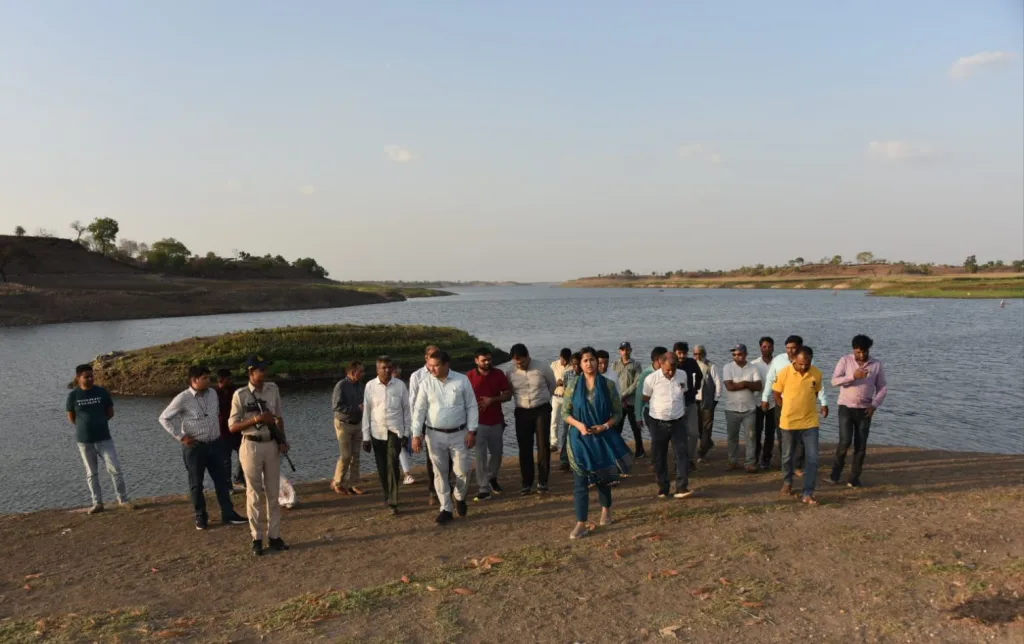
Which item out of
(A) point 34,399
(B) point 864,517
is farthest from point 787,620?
(A) point 34,399

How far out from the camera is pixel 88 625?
5676 millimetres

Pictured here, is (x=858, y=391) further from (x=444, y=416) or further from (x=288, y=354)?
(x=288, y=354)

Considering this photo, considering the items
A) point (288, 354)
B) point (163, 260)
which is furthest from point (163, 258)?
point (288, 354)

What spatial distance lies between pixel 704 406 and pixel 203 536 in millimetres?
8348

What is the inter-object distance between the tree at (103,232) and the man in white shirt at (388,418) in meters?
159

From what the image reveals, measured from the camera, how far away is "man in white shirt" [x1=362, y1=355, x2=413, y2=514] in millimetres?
8688

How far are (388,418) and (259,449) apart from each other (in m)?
1.81

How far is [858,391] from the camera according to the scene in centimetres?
909

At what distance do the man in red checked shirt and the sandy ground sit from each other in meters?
0.46

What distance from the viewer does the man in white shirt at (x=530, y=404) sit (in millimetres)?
9430

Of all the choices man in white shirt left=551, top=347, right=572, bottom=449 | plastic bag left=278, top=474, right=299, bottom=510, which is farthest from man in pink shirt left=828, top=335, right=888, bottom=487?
plastic bag left=278, top=474, right=299, bottom=510

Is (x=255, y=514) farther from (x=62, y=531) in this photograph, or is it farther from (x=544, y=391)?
(x=544, y=391)

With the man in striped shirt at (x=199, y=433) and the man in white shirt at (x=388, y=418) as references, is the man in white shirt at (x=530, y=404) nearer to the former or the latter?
the man in white shirt at (x=388, y=418)

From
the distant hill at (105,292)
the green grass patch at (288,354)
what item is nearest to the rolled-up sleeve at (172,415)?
the green grass patch at (288,354)
